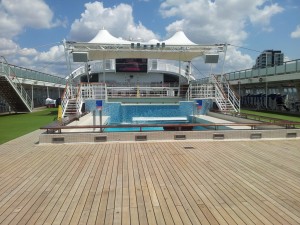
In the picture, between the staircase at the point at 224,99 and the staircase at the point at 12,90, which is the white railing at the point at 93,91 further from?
the staircase at the point at 224,99

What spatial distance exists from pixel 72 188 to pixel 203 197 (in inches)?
83.0

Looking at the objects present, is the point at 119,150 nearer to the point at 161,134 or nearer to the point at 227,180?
the point at 161,134

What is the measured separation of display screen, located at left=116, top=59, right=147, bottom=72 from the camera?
4122 centimetres

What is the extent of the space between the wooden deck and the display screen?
33.9 meters

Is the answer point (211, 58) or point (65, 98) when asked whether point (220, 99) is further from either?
point (65, 98)

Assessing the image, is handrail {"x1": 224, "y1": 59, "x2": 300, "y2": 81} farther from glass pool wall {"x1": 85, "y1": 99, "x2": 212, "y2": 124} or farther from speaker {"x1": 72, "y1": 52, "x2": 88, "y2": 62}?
speaker {"x1": 72, "y1": 52, "x2": 88, "y2": 62}

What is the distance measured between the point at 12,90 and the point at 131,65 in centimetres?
2320

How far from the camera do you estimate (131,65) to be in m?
41.5

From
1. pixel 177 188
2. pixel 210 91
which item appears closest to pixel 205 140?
pixel 177 188

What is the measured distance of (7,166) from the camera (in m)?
6.19

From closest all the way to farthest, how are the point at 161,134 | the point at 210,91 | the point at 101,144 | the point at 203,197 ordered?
the point at 203,197, the point at 101,144, the point at 161,134, the point at 210,91

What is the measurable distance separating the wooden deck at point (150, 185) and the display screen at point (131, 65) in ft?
111

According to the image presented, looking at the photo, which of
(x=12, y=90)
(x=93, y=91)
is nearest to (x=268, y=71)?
(x=93, y=91)

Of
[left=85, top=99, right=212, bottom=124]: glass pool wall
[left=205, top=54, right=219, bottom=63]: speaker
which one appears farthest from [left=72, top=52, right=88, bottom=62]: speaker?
[left=205, top=54, right=219, bottom=63]: speaker
